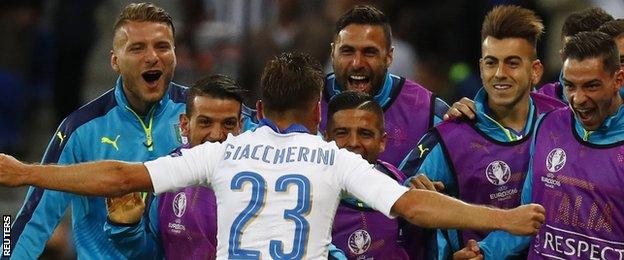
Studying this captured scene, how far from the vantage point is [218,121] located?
7152 mm

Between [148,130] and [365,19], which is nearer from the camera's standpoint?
[148,130]

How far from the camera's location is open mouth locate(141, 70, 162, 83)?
7.77 metres

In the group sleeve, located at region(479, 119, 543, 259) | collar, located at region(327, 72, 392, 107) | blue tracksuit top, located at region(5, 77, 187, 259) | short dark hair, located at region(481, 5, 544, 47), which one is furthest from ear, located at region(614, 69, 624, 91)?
blue tracksuit top, located at region(5, 77, 187, 259)

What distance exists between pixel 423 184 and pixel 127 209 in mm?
1431

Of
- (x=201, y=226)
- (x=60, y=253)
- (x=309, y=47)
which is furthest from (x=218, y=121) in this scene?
(x=309, y=47)

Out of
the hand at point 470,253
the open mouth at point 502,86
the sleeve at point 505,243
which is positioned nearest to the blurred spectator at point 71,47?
the open mouth at point 502,86

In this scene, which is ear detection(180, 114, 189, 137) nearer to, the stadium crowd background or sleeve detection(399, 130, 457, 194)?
sleeve detection(399, 130, 457, 194)

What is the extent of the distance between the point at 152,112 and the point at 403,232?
1637mm

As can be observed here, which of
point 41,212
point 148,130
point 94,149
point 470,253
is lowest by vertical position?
point 470,253

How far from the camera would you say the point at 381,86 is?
26.2ft

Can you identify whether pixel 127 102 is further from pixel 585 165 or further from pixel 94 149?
pixel 585 165

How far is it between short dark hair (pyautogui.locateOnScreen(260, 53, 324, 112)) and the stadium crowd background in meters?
5.70

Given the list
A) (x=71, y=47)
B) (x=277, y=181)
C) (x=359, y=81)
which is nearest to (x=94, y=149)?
Answer: (x=359, y=81)

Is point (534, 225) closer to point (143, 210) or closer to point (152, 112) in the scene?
point (143, 210)
